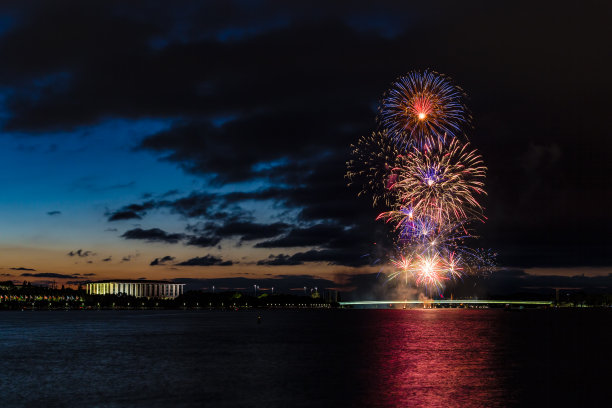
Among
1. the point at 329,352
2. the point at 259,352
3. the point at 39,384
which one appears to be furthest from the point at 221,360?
the point at 39,384

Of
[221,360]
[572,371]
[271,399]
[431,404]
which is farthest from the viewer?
[221,360]

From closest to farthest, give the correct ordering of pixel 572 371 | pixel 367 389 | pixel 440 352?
pixel 367 389
pixel 572 371
pixel 440 352

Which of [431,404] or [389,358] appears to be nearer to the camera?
[431,404]

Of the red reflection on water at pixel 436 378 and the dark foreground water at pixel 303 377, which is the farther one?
the dark foreground water at pixel 303 377

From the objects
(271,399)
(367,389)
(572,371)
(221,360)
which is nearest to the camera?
(271,399)

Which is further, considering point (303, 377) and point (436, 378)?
point (303, 377)

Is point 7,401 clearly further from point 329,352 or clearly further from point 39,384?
point 329,352

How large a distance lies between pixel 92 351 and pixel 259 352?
19649 millimetres

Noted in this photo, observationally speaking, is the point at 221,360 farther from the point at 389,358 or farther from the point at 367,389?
the point at 367,389

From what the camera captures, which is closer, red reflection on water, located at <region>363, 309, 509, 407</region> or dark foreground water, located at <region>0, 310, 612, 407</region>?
red reflection on water, located at <region>363, 309, 509, 407</region>

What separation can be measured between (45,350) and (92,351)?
590cm

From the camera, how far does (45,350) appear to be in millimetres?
74625

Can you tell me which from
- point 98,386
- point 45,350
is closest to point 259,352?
point 45,350

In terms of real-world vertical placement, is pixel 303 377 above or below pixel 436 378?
below
